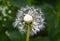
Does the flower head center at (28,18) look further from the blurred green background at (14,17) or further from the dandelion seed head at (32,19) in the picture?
the blurred green background at (14,17)

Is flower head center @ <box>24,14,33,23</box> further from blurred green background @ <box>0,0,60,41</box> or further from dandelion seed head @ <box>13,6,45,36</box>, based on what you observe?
blurred green background @ <box>0,0,60,41</box>

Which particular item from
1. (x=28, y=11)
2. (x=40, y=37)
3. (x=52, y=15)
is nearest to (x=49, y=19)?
(x=52, y=15)

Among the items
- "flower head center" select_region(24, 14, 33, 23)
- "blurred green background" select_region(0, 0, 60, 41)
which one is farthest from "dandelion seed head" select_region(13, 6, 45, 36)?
"blurred green background" select_region(0, 0, 60, 41)

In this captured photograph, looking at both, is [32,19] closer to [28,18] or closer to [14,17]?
[28,18]

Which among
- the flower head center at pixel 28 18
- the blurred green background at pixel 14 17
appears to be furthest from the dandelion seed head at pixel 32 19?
the blurred green background at pixel 14 17

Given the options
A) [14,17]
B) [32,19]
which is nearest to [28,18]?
[32,19]

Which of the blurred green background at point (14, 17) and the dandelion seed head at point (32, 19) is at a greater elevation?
the blurred green background at point (14, 17)

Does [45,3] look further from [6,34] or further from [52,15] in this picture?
[6,34]

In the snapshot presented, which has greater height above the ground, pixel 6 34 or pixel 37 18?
pixel 6 34
